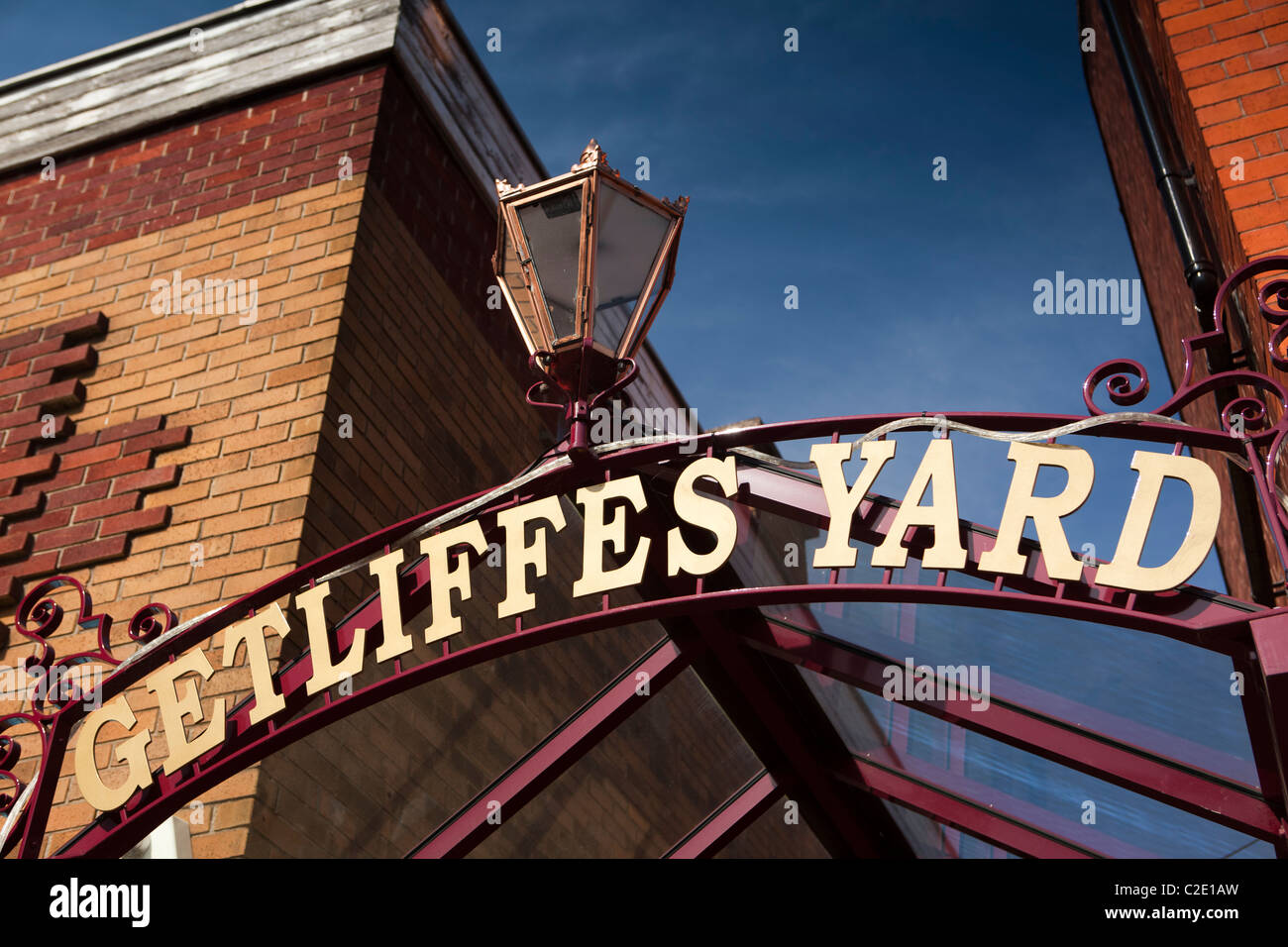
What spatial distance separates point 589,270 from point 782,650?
6.63ft

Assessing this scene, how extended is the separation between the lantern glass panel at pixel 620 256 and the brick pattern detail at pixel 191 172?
2641 mm

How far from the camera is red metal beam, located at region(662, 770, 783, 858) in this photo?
5.64m

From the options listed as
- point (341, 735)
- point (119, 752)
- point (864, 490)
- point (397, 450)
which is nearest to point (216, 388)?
point (397, 450)

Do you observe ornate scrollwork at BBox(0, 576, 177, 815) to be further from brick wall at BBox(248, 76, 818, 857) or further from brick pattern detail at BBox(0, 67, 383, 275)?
brick pattern detail at BBox(0, 67, 383, 275)

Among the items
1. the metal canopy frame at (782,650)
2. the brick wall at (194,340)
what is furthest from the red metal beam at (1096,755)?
the brick wall at (194,340)

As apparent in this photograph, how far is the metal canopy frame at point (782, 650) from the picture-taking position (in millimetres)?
2760

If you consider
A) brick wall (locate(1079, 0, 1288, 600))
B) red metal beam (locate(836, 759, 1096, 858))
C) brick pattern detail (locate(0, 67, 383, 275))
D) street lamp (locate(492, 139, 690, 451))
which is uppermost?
brick pattern detail (locate(0, 67, 383, 275))

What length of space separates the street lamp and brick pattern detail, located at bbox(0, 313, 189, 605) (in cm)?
235

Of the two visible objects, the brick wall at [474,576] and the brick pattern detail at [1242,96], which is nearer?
the brick pattern detail at [1242,96]

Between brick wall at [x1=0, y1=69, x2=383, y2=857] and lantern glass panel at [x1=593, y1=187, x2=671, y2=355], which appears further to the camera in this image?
brick wall at [x1=0, y1=69, x2=383, y2=857]

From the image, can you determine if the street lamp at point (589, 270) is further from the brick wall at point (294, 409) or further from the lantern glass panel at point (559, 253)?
the brick wall at point (294, 409)

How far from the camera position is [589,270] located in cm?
325

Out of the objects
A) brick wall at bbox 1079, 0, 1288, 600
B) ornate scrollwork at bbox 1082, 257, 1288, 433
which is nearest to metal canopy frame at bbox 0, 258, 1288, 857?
ornate scrollwork at bbox 1082, 257, 1288, 433

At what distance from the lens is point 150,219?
19.3ft
